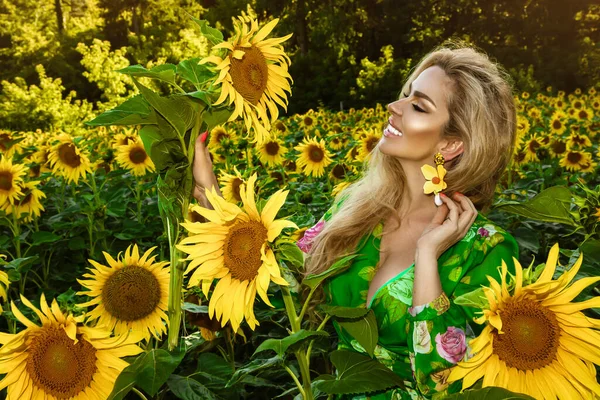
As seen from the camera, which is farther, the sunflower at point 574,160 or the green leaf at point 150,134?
the sunflower at point 574,160

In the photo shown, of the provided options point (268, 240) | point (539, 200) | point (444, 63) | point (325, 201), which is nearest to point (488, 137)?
→ point (444, 63)

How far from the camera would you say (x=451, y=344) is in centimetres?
183

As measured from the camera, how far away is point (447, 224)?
1809 millimetres

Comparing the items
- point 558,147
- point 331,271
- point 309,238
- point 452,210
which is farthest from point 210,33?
point 558,147

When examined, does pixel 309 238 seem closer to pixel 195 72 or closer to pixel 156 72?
pixel 195 72

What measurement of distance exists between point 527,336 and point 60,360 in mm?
934

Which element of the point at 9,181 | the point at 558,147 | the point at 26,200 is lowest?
the point at 558,147

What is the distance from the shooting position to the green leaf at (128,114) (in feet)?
4.58

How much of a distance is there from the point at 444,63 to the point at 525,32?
70.7 ft

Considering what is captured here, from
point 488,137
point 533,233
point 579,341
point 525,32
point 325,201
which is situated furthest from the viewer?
point 525,32

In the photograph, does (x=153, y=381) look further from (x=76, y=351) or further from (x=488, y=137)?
(x=488, y=137)

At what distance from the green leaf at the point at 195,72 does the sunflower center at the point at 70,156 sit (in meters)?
3.13

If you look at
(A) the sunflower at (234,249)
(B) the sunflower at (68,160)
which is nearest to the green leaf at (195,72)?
(A) the sunflower at (234,249)

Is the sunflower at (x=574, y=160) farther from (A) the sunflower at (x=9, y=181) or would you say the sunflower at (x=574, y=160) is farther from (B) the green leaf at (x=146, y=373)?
(B) the green leaf at (x=146, y=373)
